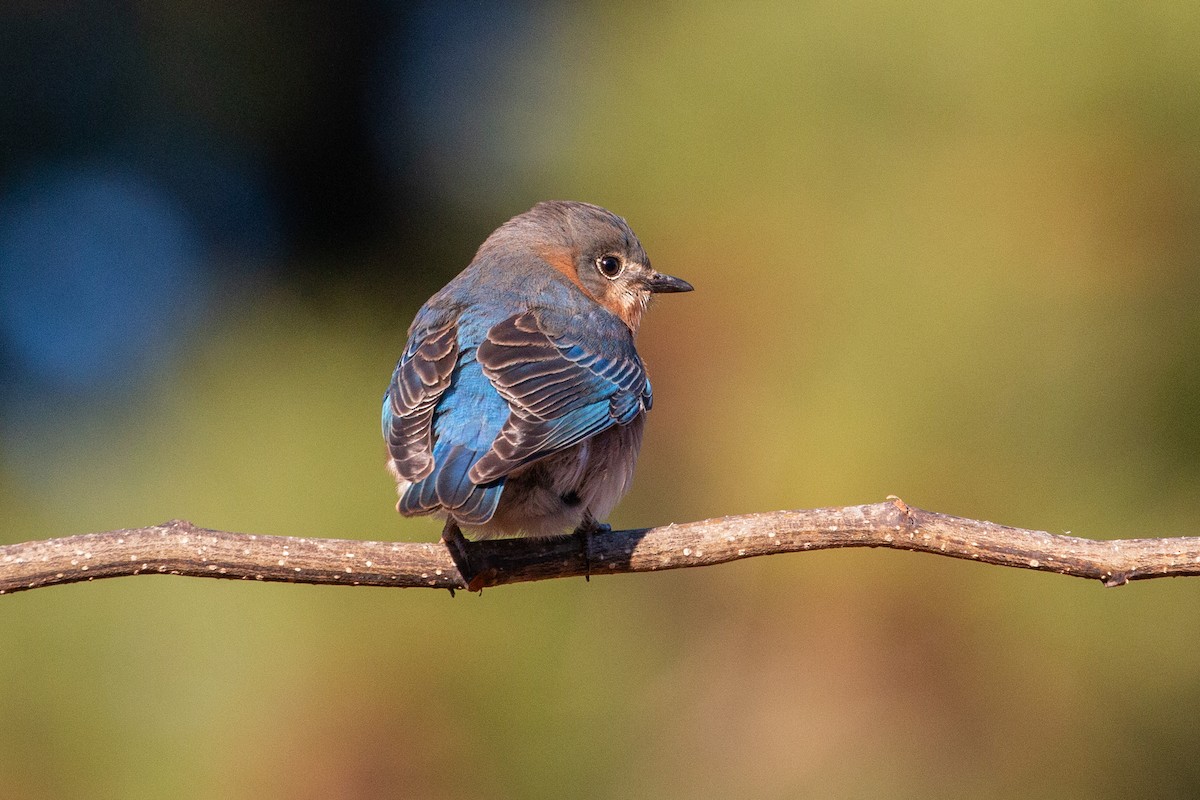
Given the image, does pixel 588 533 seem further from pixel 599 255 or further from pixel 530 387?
pixel 599 255

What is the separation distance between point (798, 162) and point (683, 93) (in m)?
0.88

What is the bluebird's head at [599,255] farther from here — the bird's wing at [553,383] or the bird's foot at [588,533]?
the bird's foot at [588,533]

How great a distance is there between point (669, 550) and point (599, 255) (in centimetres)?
203

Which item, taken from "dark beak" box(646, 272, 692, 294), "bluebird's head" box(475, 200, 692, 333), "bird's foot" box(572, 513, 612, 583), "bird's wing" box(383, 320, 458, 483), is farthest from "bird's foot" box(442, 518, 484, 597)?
→ "dark beak" box(646, 272, 692, 294)

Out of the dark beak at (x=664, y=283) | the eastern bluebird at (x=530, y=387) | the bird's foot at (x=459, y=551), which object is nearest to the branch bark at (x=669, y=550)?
the bird's foot at (x=459, y=551)

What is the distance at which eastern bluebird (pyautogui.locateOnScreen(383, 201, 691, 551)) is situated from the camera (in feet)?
12.4

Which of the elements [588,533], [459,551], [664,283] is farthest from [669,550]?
[664,283]

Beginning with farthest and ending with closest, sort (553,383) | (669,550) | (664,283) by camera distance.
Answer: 1. (664,283)
2. (553,383)
3. (669,550)

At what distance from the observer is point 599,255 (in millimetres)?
5391

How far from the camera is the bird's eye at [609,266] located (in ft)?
17.7

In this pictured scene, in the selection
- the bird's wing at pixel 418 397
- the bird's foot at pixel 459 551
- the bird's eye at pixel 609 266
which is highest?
the bird's eye at pixel 609 266

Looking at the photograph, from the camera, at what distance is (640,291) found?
545 cm

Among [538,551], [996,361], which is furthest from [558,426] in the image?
[996,361]

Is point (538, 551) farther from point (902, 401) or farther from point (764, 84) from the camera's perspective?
point (764, 84)
